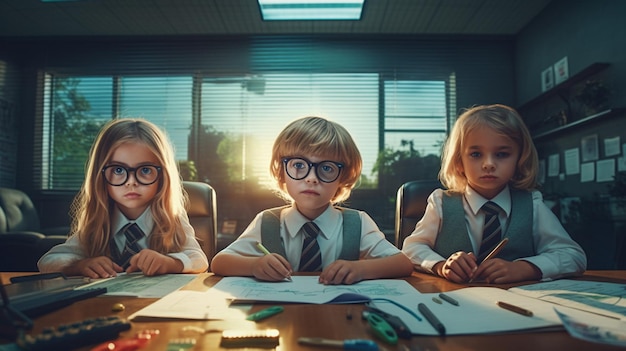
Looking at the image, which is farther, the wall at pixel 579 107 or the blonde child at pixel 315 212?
the wall at pixel 579 107

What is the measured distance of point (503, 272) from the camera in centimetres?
86

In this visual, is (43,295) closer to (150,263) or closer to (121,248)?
(150,263)

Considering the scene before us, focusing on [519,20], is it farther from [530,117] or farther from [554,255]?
[554,255]

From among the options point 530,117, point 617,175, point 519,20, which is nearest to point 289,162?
point 617,175

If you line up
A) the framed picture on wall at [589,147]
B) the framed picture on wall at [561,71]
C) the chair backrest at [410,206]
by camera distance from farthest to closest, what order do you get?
the framed picture on wall at [561,71] → the framed picture on wall at [589,147] → the chair backrest at [410,206]

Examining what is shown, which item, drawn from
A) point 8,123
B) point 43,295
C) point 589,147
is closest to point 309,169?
point 43,295

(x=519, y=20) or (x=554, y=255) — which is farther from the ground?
(x=519, y=20)

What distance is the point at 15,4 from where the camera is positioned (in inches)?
140

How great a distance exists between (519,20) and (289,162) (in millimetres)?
3651

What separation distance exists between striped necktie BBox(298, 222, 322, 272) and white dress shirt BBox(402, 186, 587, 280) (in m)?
0.28

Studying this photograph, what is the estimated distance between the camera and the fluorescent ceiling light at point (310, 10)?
11.6 feet

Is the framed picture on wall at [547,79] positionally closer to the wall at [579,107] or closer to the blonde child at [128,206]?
the wall at [579,107]

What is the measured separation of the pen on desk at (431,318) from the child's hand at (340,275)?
0.26 metres

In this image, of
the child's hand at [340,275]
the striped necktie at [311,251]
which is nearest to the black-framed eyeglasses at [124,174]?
the striped necktie at [311,251]
